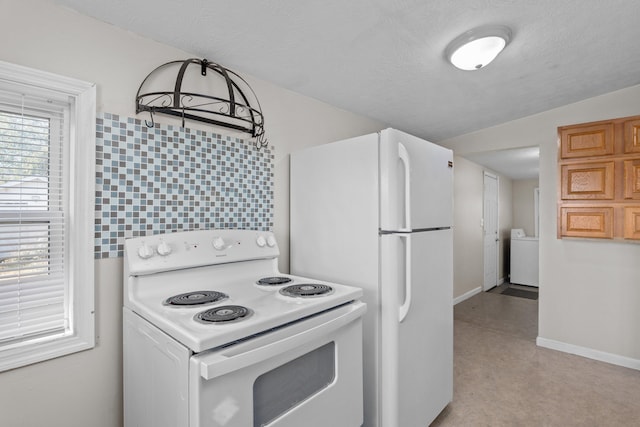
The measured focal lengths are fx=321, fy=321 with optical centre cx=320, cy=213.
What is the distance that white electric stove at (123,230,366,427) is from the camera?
3.16ft

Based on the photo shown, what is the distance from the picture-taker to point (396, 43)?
71.1 inches

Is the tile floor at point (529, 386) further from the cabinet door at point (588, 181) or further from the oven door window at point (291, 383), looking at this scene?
the cabinet door at point (588, 181)

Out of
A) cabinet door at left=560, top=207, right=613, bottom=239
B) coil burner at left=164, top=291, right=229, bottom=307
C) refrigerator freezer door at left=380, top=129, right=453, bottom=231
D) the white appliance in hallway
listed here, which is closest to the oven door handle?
coil burner at left=164, top=291, right=229, bottom=307

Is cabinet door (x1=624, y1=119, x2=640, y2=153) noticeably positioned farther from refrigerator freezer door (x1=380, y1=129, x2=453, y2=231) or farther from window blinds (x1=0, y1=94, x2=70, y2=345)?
window blinds (x1=0, y1=94, x2=70, y2=345)

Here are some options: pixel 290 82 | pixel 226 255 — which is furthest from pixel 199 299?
pixel 290 82

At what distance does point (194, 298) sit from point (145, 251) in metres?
0.32

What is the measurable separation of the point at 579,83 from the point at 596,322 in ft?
6.79

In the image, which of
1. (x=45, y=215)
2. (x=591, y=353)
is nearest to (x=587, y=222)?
(x=591, y=353)

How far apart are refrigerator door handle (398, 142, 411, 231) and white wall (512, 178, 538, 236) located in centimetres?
602

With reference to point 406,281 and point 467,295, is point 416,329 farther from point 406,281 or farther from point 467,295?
point 467,295

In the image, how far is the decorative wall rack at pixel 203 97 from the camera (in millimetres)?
1572

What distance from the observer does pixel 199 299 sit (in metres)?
1.32

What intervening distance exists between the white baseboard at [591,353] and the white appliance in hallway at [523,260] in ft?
9.27

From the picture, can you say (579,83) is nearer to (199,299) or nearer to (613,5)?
(613,5)
